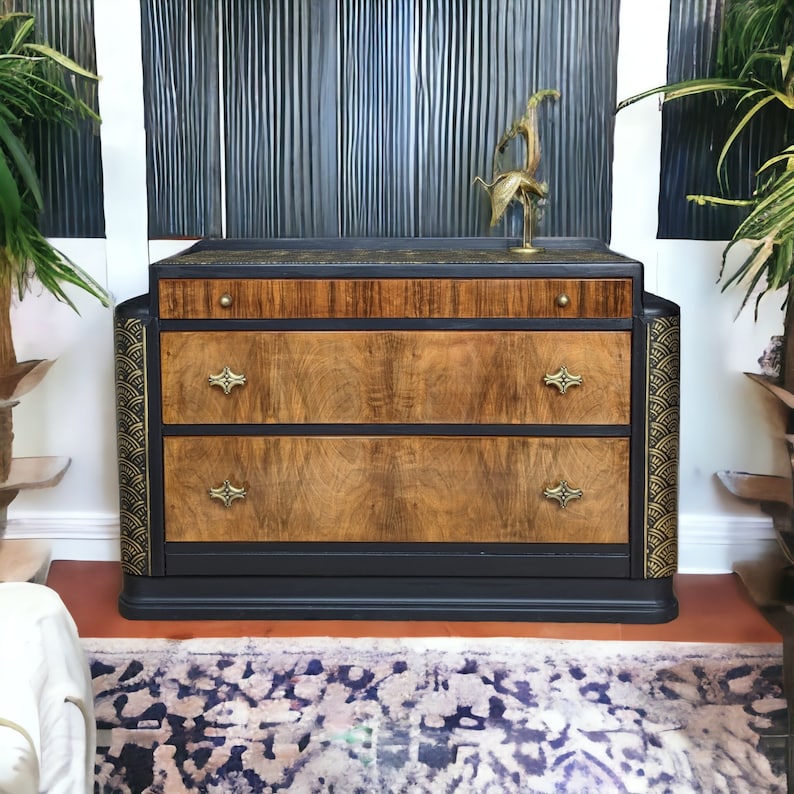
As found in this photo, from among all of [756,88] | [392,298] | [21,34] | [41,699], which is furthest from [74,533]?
[756,88]

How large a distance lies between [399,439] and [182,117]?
1059 mm

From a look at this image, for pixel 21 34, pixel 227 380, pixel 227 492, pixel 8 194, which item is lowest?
pixel 227 492

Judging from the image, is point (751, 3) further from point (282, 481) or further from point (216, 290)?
point (282, 481)

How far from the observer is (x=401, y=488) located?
90.3 inches

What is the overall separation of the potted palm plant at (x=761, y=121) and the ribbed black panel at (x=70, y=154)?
1.38 metres

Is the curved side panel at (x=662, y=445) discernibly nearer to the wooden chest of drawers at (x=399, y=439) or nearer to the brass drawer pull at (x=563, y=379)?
the wooden chest of drawers at (x=399, y=439)

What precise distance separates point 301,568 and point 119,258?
0.99m

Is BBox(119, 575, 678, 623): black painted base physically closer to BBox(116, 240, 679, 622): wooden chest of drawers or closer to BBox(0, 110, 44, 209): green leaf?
BBox(116, 240, 679, 622): wooden chest of drawers

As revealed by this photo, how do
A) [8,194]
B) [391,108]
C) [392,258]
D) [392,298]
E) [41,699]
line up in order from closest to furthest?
1. [41,699]
2. [8,194]
3. [392,298]
4. [392,258]
5. [391,108]

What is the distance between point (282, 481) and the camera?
2.30 m

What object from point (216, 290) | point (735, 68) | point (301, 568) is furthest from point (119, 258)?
point (735, 68)

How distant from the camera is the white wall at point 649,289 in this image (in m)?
2.57

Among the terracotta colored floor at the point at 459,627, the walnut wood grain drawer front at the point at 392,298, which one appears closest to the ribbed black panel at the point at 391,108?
the walnut wood grain drawer front at the point at 392,298

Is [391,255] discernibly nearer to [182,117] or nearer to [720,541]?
[182,117]
